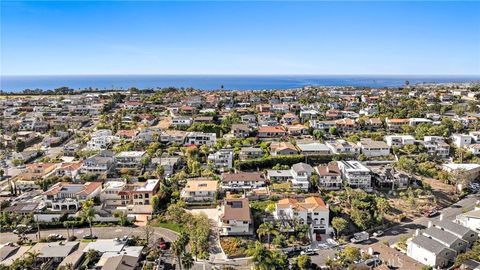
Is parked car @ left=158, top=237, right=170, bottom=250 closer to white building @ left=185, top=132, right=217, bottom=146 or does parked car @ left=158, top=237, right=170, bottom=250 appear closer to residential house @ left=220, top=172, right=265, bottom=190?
residential house @ left=220, top=172, right=265, bottom=190

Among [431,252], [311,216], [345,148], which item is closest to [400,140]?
[345,148]

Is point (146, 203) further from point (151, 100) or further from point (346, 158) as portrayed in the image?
point (151, 100)

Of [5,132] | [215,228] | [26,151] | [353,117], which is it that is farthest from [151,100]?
[215,228]

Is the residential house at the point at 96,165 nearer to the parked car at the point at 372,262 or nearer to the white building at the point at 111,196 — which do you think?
the white building at the point at 111,196

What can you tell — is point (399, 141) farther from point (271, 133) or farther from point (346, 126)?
point (271, 133)

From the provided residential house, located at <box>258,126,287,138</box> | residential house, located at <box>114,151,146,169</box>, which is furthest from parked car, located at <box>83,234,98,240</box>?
residential house, located at <box>258,126,287,138</box>

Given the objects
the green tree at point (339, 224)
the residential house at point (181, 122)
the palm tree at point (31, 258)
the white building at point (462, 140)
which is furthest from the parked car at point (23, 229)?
the white building at point (462, 140)

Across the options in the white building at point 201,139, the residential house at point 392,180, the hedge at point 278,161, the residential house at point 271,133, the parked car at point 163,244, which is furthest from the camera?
the residential house at point 271,133
